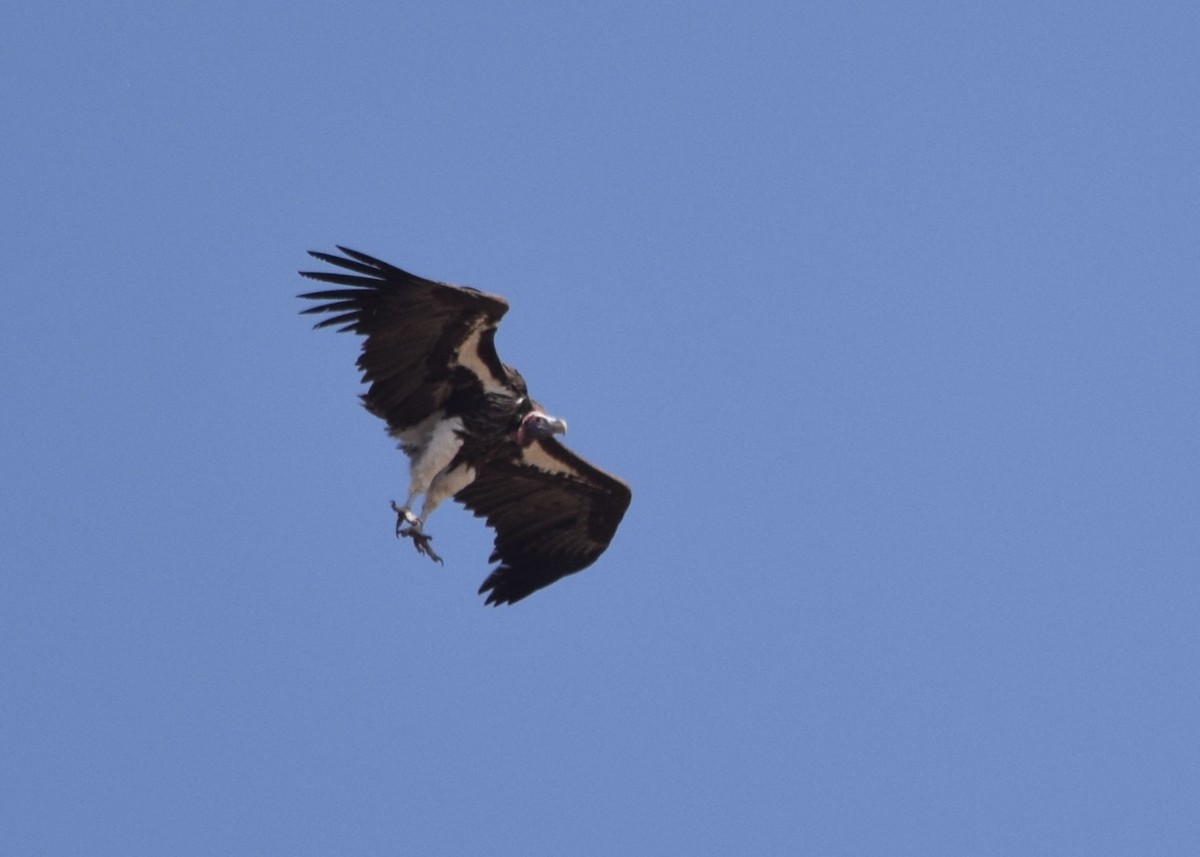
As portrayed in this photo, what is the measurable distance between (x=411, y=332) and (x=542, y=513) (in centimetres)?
328

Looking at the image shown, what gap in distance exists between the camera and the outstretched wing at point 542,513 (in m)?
28.8

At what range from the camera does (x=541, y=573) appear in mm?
28969

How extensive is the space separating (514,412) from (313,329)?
8.54ft

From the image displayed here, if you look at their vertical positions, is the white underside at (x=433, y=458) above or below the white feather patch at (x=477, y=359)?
below

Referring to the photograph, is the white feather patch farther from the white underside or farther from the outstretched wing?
the outstretched wing

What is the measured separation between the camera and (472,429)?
1086 inches

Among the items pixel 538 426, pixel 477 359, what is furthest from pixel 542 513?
pixel 477 359

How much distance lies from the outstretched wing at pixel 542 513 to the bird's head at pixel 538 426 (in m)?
0.67

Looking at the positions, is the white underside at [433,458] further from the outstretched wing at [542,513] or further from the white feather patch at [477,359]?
the outstretched wing at [542,513]

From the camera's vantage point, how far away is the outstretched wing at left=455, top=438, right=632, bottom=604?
28.8 meters

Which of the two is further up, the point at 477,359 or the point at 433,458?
the point at 477,359

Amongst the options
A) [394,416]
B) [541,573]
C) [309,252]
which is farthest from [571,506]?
[309,252]

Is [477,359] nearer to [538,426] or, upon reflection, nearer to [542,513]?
[538,426]

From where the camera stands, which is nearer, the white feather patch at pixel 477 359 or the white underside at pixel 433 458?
the white feather patch at pixel 477 359
